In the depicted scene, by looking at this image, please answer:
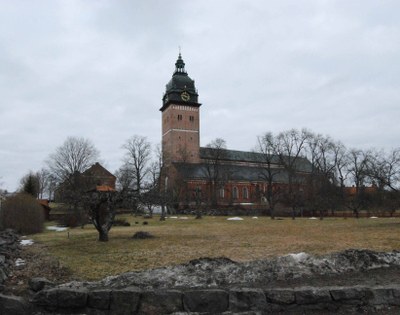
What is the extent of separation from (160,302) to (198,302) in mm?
655

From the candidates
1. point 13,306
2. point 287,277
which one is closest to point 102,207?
point 287,277

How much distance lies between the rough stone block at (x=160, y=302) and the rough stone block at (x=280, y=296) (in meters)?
1.58

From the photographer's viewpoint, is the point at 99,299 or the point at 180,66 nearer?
the point at 99,299

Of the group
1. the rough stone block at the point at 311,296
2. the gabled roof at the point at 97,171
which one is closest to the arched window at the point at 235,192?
the gabled roof at the point at 97,171

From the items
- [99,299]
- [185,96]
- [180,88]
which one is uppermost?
[180,88]

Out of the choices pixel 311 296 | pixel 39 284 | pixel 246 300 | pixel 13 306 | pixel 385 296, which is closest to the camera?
pixel 13 306

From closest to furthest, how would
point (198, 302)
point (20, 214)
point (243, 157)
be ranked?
1. point (198, 302)
2. point (20, 214)
3. point (243, 157)

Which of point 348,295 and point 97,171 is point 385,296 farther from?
point 97,171

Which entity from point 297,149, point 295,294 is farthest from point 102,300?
point 297,149

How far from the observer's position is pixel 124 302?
23.0 feet

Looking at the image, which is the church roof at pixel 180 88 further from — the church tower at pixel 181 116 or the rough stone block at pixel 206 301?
the rough stone block at pixel 206 301

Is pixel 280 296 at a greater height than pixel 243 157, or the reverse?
pixel 243 157

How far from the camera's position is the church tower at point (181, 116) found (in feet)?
282

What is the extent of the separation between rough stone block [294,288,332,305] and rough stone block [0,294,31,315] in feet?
15.5
